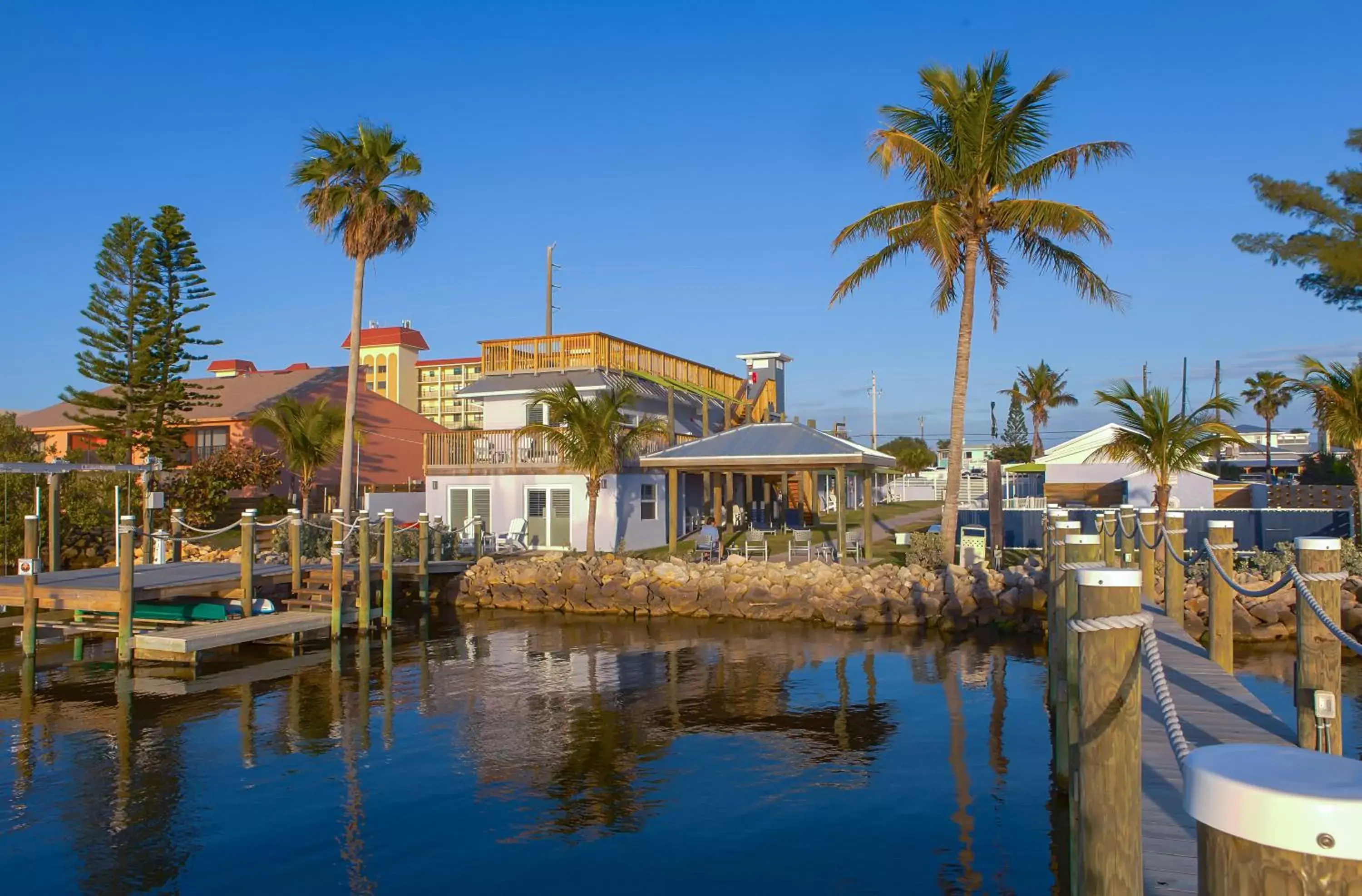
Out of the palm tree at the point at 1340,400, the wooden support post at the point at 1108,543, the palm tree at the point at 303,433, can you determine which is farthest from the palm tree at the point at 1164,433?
the palm tree at the point at 303,433

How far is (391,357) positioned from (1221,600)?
8551 cm

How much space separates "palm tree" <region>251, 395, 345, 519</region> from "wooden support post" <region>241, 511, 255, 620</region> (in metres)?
16.7

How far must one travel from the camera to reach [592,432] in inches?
1035

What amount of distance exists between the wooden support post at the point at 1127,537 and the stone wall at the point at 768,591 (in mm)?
4417

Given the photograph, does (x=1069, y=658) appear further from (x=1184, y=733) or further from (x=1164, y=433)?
(x=1164, y=433)

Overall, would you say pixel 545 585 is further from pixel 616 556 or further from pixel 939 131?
pixel 939 131

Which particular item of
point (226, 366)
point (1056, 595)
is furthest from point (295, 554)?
point (226, 366)

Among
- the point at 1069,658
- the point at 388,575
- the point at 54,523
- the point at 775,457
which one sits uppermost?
the point at 775,457

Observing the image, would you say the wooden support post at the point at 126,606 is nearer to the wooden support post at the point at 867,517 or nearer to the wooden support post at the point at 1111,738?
the wooden support post at the point at 867,517

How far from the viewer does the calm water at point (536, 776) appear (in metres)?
8.45

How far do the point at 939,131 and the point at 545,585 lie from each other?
45.1ft

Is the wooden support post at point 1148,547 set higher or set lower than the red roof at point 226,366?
lower

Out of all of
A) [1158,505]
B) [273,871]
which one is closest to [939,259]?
[1158,505]

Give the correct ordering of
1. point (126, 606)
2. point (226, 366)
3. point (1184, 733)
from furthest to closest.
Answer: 1. point (226, 366)
2. point (126, 606)
3. point (1184, 733)
